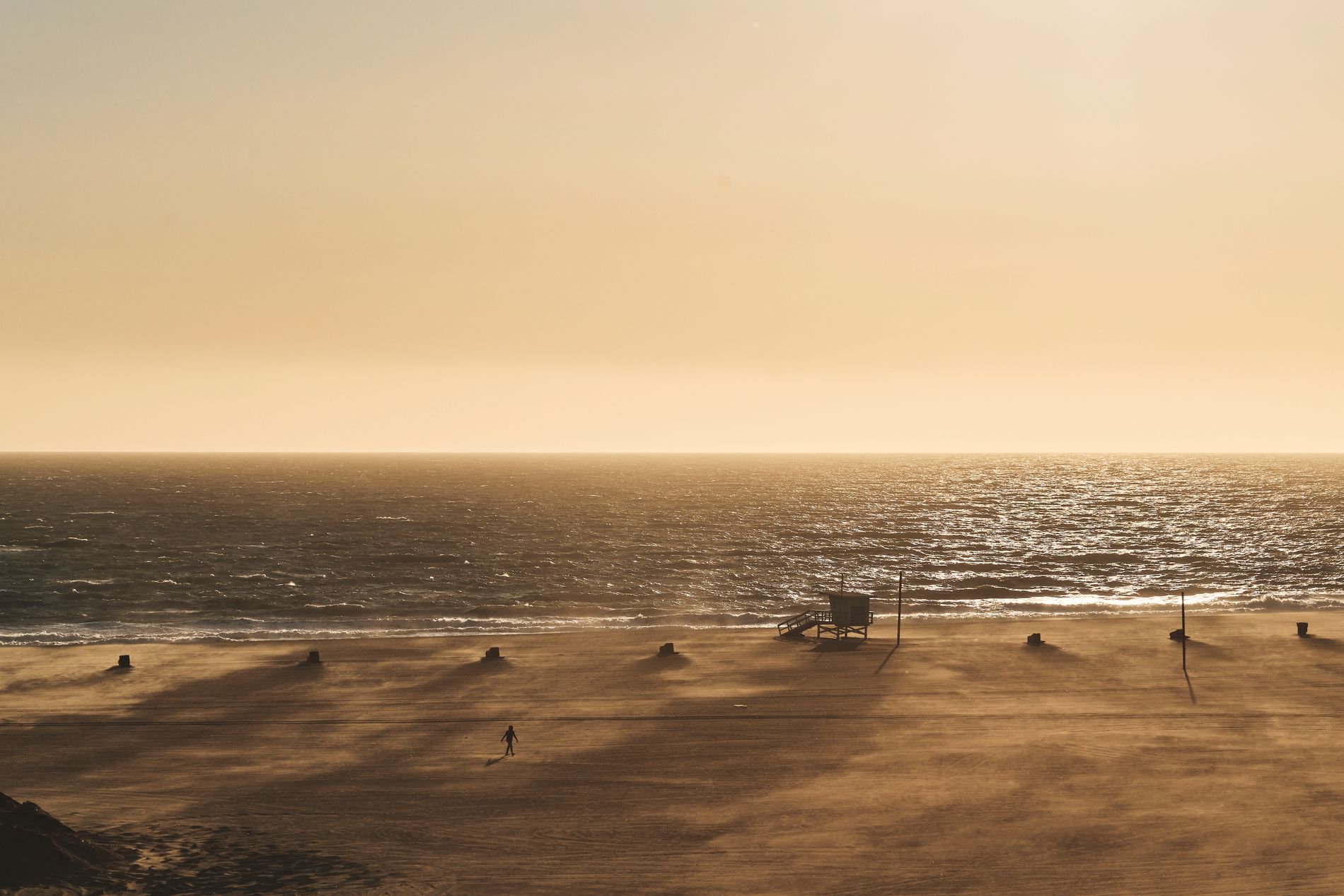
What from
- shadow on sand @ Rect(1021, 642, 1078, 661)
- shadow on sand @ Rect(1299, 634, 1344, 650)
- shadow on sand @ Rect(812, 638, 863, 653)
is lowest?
shadow on sand @ Rect(812, 638, 863, 653)

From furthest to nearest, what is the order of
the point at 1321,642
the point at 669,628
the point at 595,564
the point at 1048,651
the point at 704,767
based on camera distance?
the point at 595,564, the point at 669,628, the point at 1321,642, the point at 1048,651, the point at 704,767

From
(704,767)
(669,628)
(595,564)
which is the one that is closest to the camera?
(704,767)

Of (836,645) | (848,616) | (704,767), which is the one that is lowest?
(704,767)

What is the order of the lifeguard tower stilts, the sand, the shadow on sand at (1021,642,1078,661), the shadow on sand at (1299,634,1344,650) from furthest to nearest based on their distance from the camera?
1. the lifeguard tower stilts
2. the shadow on sand at (1299,634,1344,650)
3. the shadow on sand at (1021,642,1078,661)
4. the sand

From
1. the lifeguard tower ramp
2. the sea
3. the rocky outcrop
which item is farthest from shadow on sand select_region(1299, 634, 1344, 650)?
the rocky outcrop

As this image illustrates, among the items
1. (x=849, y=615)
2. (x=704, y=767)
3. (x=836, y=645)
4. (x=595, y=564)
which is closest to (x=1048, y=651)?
(x=849, y=615)

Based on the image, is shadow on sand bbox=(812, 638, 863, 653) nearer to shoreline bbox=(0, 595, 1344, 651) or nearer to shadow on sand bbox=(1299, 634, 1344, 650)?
shoreline bbox=(0, 595, 1344, 651)

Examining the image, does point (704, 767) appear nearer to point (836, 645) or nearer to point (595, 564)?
point (836, 645)

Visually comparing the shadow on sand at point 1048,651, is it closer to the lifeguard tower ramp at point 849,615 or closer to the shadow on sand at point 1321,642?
the lifeguard tower ramp at point 849,615
